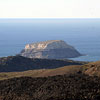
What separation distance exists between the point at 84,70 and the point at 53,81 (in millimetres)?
22117

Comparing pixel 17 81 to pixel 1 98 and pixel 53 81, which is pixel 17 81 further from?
pixel 1 98

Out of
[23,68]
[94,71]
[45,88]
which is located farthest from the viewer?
[23,68]

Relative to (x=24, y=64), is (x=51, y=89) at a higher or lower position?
higher

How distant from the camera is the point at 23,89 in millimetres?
65250

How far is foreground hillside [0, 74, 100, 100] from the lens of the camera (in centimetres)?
5492

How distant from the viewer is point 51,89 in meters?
62.1

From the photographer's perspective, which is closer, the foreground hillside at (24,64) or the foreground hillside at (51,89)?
the foreground hillside at (51,89)

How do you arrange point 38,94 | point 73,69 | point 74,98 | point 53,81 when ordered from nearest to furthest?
1. point 74,98
2. point 38,94
3. point 53,81
4. point 73,69

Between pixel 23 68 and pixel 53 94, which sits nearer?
pixel 53 94

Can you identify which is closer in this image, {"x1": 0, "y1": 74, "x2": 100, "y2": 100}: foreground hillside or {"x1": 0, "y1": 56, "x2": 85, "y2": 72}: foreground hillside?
{"x1": 0, "y1": 74, "x2": 100, "y2": 100}: foreground hillside

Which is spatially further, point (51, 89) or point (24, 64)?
point (24, 64)

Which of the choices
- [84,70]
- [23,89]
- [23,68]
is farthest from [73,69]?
[23,68]

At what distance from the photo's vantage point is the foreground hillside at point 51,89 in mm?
54925

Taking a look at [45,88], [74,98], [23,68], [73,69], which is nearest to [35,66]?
[23,68]
